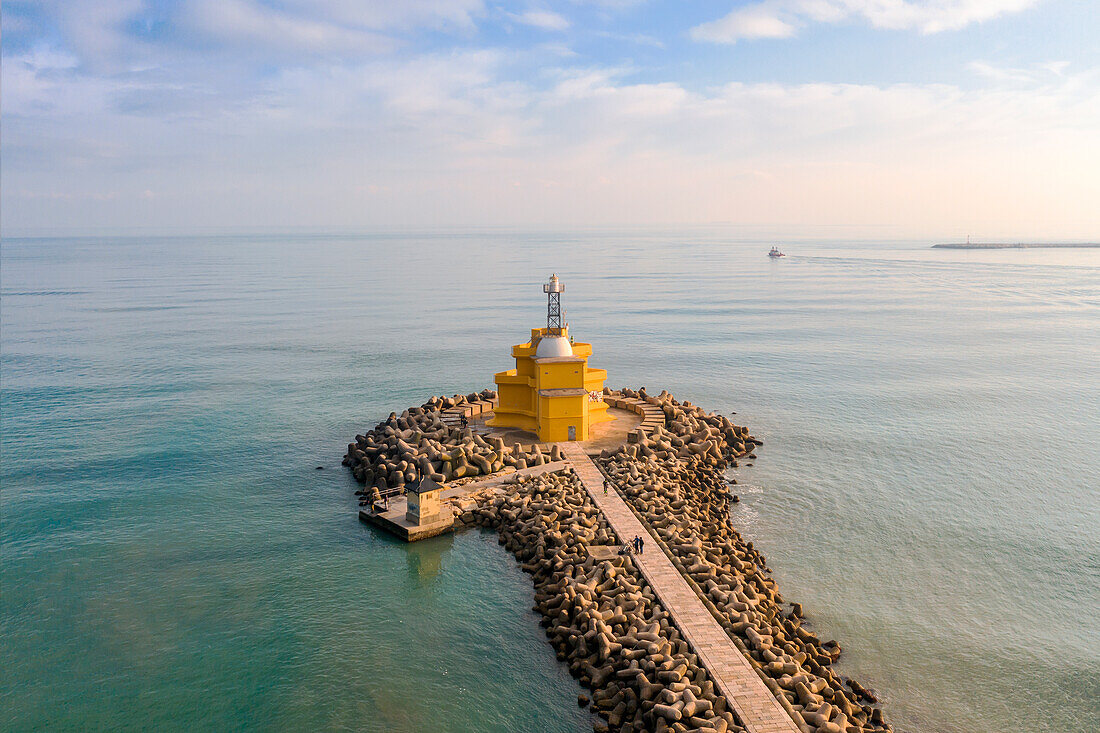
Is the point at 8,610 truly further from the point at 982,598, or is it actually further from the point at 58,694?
the point at 982,598

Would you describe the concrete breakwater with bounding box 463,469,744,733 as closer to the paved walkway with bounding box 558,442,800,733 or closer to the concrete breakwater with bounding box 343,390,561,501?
the paved walkway with bounding box 558,442,800,733

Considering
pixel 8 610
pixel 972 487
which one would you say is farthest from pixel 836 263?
pixel 8 610

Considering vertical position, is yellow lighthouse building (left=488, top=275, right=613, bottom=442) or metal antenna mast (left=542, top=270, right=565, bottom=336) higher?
metal antenna mast (left=542, top=270, right=565, bottom=336)

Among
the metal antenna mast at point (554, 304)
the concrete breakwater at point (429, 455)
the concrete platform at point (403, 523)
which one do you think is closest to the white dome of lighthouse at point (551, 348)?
the metal antenna mast at point (554, 304)

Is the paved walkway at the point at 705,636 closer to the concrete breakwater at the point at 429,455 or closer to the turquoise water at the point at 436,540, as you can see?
the turquoise water at the point at 436,540

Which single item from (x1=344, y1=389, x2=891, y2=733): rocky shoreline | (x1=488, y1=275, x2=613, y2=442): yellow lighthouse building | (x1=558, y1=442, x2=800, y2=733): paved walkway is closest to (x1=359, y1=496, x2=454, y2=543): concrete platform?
(x1=344, y1=389, x2=891, y2=733): rocky shoreline
